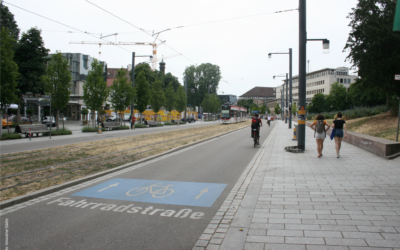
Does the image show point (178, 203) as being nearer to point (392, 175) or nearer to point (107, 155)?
point (392, 175)

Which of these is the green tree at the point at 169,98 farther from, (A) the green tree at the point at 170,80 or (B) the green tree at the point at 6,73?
(A) the green tree at the point at 170,80

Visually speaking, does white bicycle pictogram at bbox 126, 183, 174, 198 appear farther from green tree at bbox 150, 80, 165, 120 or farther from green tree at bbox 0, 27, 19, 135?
green tree at bbox 150, 80, 165, 120

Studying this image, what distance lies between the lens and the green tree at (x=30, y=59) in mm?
37344

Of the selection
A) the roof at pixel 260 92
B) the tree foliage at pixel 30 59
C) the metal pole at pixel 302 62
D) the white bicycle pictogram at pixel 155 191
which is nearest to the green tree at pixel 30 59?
the tree foliage at pixel 30 59

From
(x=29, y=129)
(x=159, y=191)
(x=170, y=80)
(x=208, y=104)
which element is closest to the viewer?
(x=159, y=191)

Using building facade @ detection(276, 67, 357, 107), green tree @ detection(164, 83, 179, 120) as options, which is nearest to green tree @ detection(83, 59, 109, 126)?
green tree @ detection(164, 83, 179, 120)

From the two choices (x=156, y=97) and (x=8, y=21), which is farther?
(x=156, y=97)

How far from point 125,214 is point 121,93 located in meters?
31.2

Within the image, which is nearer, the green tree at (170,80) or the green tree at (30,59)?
the green tree at (30,59)

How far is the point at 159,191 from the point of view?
6.50 metres

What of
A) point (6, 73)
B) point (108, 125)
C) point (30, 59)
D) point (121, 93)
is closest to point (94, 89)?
point (108, 125)

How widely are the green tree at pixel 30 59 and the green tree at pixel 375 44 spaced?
34347 millimetres

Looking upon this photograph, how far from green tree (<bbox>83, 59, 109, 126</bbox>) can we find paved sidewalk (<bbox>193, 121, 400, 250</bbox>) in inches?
934

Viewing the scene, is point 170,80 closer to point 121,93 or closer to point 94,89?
point 121,93
